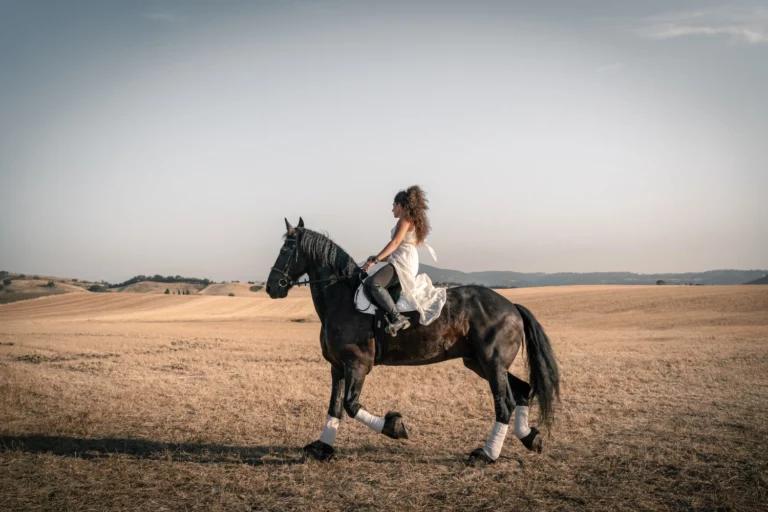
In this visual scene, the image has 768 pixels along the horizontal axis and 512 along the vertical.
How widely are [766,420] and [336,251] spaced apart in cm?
797

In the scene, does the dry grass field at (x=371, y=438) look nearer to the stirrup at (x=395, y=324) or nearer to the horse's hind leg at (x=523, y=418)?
the horse's hind leg at (x=523, y=418)

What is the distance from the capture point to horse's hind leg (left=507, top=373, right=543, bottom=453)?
7004mm

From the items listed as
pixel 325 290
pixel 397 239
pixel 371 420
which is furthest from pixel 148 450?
pixel 397 239

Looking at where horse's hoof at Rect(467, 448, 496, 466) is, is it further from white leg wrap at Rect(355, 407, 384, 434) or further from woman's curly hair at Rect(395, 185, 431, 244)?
woman's curly hair at Rect(395, 185, 431, 244)

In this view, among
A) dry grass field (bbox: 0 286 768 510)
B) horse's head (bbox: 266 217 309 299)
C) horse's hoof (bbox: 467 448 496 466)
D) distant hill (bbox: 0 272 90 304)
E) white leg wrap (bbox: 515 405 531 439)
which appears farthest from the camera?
distant hill (bbox: 0 272 90 304)

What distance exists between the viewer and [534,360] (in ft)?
24.9

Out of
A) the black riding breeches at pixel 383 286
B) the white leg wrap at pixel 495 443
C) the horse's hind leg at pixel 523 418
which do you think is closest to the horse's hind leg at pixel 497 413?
the white leg wrap at pixel 495 443

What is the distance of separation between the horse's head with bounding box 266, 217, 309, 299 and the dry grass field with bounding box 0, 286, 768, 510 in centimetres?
243

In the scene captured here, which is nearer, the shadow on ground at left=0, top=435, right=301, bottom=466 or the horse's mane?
the shadow on ground at left=0, top=435, right=301, bottom=466

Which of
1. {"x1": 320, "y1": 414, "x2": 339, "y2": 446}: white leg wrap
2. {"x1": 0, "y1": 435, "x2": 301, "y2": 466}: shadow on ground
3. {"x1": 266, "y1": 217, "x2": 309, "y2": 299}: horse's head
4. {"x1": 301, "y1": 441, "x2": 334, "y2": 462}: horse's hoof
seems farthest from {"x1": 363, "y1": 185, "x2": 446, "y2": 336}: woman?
{"x1": 0, "y1": 435, "x2": 301, "y2": 466}: shadow on ground

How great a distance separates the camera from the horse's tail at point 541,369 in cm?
732

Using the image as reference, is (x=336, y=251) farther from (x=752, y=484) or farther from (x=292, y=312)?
(x=292, y=312)

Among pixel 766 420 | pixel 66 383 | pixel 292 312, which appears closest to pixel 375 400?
pixel 766 420

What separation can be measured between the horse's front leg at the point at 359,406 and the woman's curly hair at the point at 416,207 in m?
2.03
